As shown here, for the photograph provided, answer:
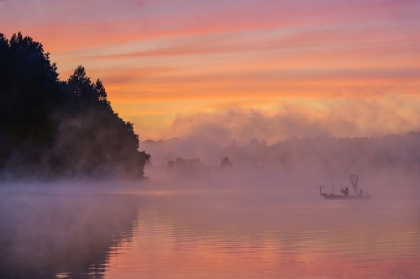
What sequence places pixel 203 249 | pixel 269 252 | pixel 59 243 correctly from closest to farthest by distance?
pixel 269 252 → pixel 203 249 → pixel 59 243

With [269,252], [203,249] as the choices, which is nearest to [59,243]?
[203,249]

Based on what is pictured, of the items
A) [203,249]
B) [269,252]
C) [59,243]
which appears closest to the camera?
[269,252]

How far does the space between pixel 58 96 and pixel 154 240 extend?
4208 inches

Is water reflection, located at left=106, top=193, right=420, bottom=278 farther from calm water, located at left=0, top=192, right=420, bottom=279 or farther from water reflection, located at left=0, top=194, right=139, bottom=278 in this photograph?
water reflection, located at left=0, top=194, right=139, bottom=278

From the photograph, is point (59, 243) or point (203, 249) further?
point (59, 243)

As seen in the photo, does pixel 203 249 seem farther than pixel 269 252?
Yes

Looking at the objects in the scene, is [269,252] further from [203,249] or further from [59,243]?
[59,243]

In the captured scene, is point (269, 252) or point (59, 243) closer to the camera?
point (269, 252)

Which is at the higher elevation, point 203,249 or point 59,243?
point 59,243

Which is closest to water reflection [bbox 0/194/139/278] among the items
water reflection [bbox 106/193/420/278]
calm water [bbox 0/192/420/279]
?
calm water [bbox 0/192/420/279]

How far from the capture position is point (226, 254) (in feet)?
152

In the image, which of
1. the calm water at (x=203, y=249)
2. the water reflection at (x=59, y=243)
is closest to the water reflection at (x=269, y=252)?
the calm water at (x=203, y=249)

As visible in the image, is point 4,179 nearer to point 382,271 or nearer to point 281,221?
point 281,221

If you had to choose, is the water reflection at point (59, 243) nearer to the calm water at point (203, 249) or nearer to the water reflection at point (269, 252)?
the calm water at point (203, 249)
